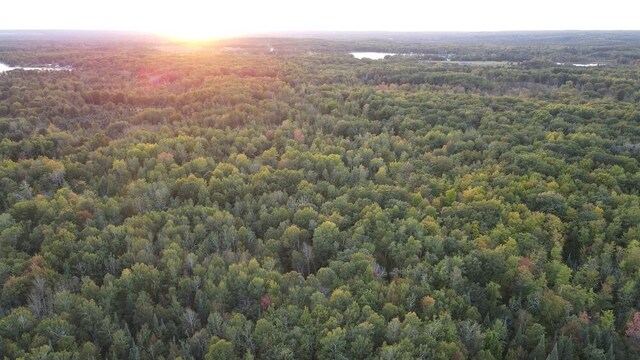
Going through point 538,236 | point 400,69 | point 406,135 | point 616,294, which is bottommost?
point 616,294

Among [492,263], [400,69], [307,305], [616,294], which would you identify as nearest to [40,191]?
[307,305]

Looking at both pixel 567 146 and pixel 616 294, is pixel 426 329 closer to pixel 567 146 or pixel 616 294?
pixel 616 294

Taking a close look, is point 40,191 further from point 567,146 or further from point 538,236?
point 567,146

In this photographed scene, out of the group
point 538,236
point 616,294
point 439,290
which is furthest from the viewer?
point 538,236

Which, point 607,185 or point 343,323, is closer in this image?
point 343,323

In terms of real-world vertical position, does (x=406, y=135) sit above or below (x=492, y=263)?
above

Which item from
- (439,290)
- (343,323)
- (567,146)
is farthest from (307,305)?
(567,146)

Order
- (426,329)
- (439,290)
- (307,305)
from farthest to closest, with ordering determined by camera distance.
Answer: (439,290)
(307,305)
(426,329)
